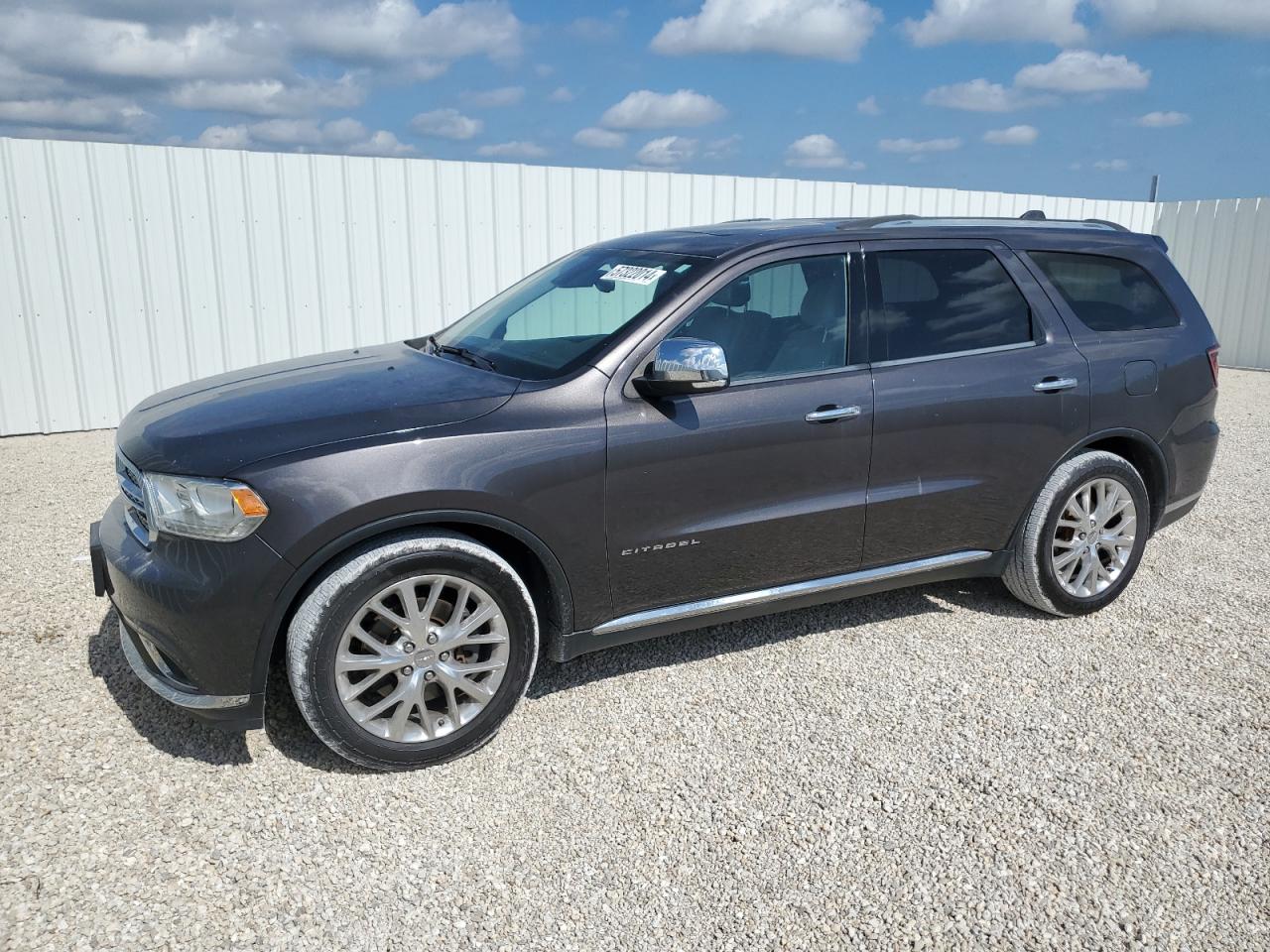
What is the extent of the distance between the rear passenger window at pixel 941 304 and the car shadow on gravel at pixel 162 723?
290 centimetres

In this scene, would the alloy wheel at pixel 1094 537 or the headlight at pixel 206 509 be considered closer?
the headlight at pixel 206 509

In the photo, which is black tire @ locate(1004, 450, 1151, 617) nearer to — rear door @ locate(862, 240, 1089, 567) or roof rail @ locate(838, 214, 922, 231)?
rear door @ locate(862, 240, 1089, 567)

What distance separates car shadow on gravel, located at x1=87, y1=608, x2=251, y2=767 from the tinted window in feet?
7.23

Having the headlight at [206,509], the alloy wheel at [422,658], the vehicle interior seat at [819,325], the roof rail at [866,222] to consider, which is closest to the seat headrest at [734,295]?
the vehicle interior seat at [819,325]

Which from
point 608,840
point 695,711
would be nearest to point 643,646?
point 695,711

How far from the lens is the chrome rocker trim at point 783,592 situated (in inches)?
143

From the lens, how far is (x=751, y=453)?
3.63 metres

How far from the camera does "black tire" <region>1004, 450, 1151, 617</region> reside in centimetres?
440

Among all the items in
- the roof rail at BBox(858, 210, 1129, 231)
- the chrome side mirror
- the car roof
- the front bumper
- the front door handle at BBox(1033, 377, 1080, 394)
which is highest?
the roof rail at BBox(858, 210, 1129, 231)

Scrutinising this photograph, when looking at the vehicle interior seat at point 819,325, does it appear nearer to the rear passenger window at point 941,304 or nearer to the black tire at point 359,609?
the rear passenger window at point 941,304

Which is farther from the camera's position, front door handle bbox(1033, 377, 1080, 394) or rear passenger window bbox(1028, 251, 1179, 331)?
rear passenger window bbox(1028, 251, 1179, 331)

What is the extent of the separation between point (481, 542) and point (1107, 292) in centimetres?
329

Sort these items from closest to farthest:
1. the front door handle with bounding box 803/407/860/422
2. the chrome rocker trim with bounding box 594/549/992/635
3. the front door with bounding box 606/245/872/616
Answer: the front door with bounding box 606/245/872/616 → the chrome rocker trim with bounding box 594/549/992/635 → the front door handle with bounding box 803/407/860/422

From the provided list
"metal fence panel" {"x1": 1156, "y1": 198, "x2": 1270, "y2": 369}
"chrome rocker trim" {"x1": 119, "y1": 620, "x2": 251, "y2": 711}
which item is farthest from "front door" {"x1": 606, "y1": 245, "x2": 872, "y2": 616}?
"metal fence panel" {"x1": 1156, "y1": 198, "x2": 1270, "y2": 369}
